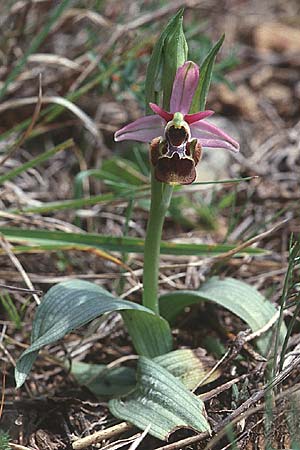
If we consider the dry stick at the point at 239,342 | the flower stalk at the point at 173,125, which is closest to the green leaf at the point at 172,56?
the flower stalk at the point at 173,125

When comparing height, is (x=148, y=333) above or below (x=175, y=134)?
below

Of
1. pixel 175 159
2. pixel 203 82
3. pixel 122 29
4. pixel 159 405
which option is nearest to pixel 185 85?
pixel 203 82

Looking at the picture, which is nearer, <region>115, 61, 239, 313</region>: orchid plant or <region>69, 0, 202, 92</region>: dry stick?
<region>115, 61, 239, 313</region>: orchid plant

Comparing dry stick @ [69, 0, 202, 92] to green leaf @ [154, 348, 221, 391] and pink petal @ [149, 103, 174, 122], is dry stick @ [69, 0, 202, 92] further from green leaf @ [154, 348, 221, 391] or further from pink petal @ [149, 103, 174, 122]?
green leaf @ [154, 348, 221, 391]

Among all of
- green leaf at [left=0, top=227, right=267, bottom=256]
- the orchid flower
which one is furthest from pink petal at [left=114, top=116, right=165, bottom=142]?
green leaf at [left=0, top=227, right=267, bottom=256]

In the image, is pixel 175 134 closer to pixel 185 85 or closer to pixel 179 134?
pixel 179 134
